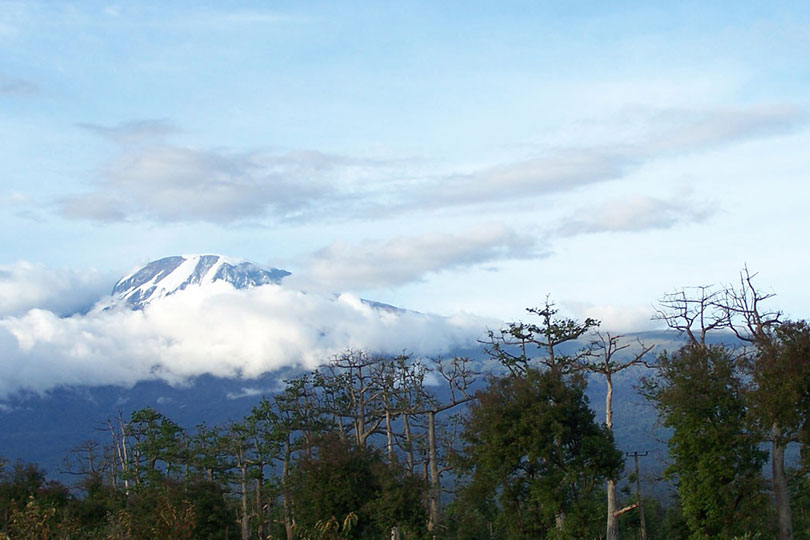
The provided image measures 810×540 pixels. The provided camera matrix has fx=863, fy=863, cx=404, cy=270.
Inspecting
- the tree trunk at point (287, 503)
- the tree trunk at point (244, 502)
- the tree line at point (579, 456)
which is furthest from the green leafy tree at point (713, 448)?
the tree trunk at point (244, 502)

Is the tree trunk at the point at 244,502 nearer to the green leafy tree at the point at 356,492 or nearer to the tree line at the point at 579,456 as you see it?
the tree line at the point at 579,456

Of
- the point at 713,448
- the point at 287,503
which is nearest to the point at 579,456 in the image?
the point at 713,448

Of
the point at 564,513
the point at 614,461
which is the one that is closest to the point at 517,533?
the point at 564,513

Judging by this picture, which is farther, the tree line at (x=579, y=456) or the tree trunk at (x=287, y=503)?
the tree trunk at (x=287, y=503)

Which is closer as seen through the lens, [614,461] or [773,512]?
[614,461]

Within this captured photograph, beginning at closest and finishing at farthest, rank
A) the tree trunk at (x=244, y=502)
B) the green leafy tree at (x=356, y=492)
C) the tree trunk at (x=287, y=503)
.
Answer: the green leafy tree at (x=356, y=492) < the tree trunk at (x=287, y=503) < the tree trunk at (x=244, y=502)

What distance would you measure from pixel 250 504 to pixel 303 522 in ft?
74.8

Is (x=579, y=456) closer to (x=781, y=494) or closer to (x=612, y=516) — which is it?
(x=612, y=516)

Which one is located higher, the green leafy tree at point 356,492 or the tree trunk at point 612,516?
the green leafy tree at point 356,492

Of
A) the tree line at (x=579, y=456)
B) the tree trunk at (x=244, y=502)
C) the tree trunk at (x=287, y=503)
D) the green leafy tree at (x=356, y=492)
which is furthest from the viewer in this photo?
the tree trunk at (x=244, y=502)

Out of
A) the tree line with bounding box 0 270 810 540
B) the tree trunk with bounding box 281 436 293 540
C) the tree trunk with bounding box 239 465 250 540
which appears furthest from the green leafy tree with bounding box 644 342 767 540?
the tree trunk with bounding box 239 465 250 540

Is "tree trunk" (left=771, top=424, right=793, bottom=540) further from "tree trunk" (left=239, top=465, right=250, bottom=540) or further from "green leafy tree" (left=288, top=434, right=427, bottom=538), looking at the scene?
"tree trunk" (left=239, top=465, right=250, bottom=540)

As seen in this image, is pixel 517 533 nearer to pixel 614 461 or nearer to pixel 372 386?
pixel 614 461

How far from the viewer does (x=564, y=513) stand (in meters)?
31.2
